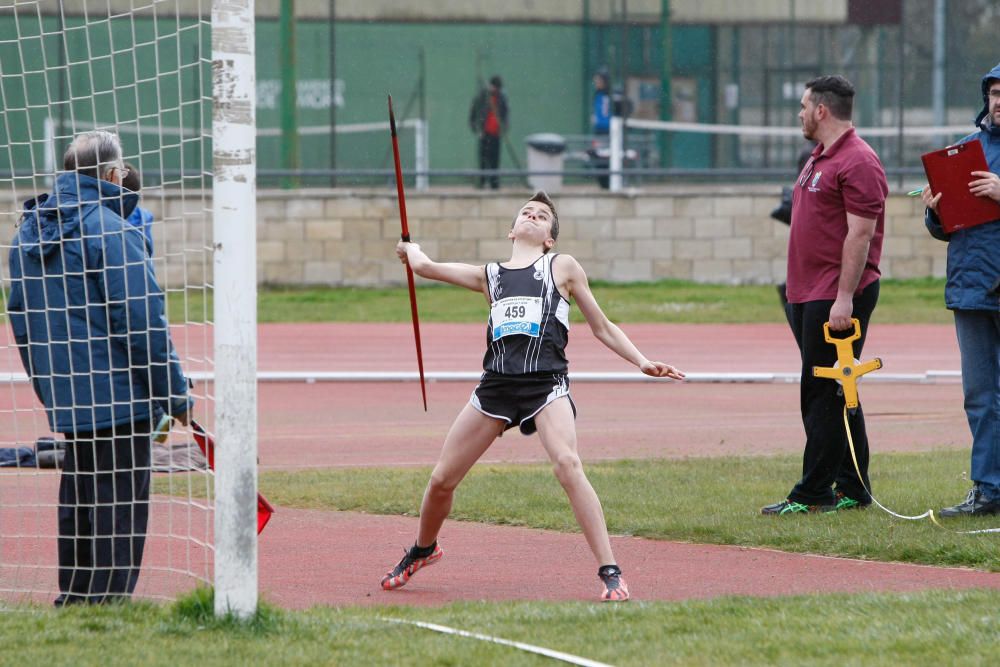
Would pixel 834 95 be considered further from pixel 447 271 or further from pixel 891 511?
pixel 447 271

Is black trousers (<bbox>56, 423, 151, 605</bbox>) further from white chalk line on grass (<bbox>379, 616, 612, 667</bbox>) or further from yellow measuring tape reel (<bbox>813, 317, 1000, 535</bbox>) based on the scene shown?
yellow measuring tape reel (<bbox>813, 317, 1000, 535</bbox>)

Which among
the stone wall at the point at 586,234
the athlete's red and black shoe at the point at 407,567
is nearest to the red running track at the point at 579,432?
the athlete's red and black shoe at the point at 407,567

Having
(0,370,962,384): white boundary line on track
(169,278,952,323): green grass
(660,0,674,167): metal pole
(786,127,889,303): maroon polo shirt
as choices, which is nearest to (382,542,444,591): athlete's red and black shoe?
Result: (786,127,889,303): maroon polo shirt

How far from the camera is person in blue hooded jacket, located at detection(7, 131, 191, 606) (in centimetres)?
589

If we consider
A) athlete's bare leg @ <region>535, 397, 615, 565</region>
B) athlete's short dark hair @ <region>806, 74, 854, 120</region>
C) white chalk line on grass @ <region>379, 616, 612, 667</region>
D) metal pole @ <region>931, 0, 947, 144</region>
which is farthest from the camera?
metal pole @ <region>931, 0, 947, 144</region>

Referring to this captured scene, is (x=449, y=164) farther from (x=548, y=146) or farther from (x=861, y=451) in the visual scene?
(x=861, y=451)

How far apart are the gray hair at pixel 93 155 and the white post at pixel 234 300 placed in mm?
901

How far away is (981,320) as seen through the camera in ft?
24.8

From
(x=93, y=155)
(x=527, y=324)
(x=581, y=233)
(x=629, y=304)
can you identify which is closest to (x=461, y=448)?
(x=527, y=324)

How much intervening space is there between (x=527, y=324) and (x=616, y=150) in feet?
60.3

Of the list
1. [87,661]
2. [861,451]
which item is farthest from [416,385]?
[87,661]

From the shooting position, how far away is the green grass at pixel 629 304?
19875mm

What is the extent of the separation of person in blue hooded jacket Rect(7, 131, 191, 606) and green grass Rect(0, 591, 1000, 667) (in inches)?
17.1

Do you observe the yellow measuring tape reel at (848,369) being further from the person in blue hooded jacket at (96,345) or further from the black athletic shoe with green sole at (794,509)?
the person in blue hooded jacket at (96,345)
